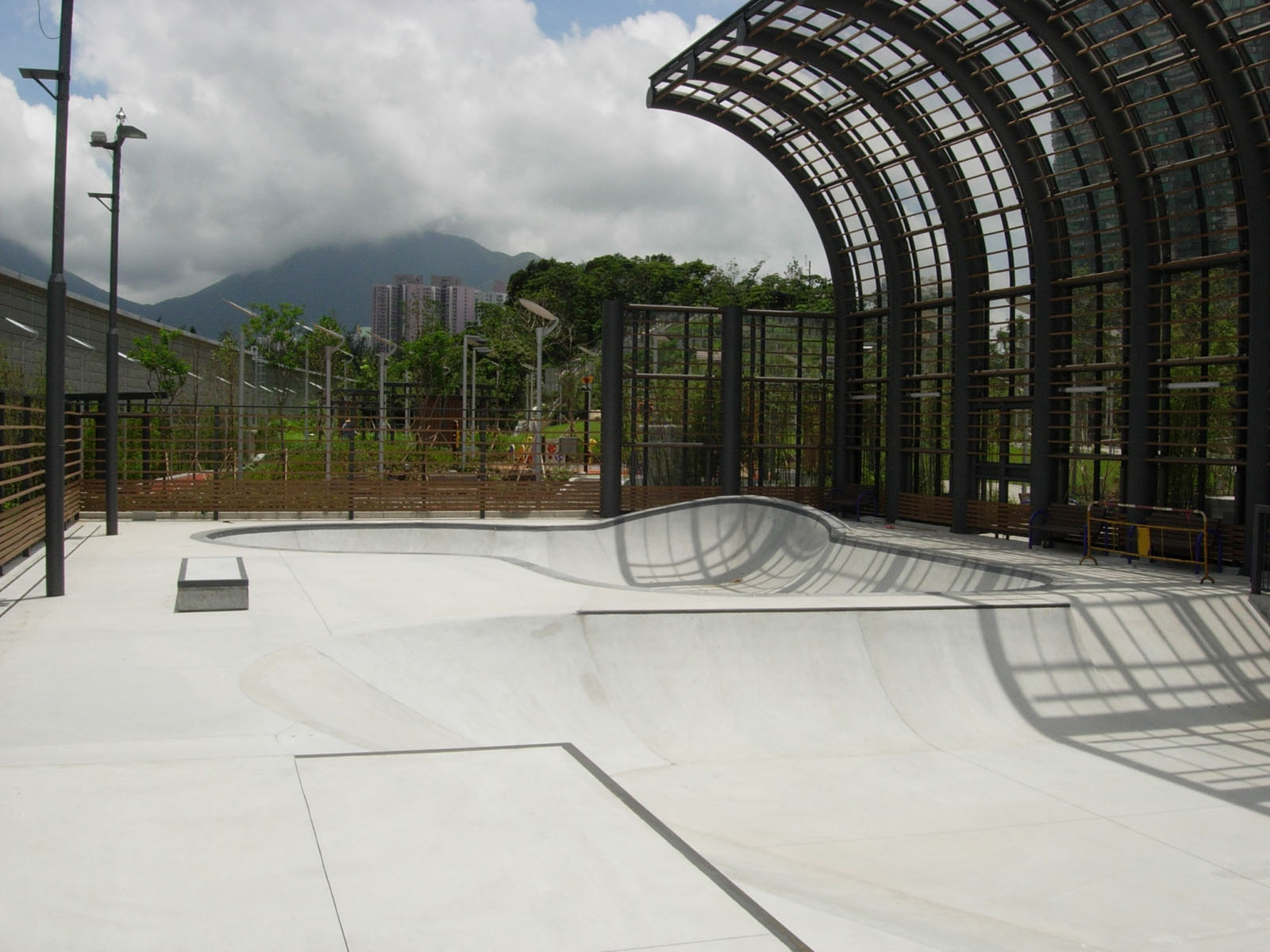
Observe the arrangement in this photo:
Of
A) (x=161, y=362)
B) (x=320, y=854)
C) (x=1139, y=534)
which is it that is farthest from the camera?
(x=161, y=362)

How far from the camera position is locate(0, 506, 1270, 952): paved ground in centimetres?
442

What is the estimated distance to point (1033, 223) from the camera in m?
18.5

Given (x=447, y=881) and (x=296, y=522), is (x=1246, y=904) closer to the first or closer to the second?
(x=447, y=881)

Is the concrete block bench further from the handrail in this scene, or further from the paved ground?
the handrail

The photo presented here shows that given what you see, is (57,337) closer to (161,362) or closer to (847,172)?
(847,172)

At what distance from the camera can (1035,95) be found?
17.7 m

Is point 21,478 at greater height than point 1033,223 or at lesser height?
lesser

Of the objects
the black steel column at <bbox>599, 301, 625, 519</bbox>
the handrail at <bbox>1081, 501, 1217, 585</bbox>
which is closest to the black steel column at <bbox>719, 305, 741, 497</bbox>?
the black steel column at <bbox>599, 301, 625, 519</bbox>

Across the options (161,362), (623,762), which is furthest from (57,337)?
(161,362)

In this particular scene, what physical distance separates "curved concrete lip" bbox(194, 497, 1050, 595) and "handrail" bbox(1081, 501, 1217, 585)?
3939 mm

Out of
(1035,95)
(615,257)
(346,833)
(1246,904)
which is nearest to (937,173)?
(1035,95)

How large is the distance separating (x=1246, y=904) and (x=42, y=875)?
642cm

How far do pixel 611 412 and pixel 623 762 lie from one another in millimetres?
15338

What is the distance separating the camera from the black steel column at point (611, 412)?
76.9ft
